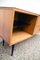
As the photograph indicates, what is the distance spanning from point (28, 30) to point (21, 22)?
0.61 ft

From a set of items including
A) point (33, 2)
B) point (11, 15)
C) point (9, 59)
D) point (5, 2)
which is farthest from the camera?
point (33, 2)

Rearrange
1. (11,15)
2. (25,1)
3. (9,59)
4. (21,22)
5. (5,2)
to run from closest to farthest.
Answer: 1. (11,15)
2. (9,59)
3. (5,2)
4. (21,22)
5. (25,1)

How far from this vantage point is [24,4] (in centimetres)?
136

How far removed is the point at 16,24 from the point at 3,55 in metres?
0.48

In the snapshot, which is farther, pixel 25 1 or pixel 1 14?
pixel 25 1

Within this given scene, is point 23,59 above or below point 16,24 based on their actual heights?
below

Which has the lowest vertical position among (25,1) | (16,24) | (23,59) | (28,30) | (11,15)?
(23,59)

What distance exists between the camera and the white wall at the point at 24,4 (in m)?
1.09

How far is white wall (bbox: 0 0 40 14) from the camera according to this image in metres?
1.09

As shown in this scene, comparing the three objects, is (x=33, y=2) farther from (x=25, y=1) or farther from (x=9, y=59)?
(x=9, y=59)

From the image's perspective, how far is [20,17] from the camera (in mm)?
1224

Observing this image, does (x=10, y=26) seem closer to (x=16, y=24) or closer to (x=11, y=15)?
(x=11, y=15)

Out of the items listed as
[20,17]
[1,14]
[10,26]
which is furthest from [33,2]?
→ [10,26]

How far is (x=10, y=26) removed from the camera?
2.24ft
